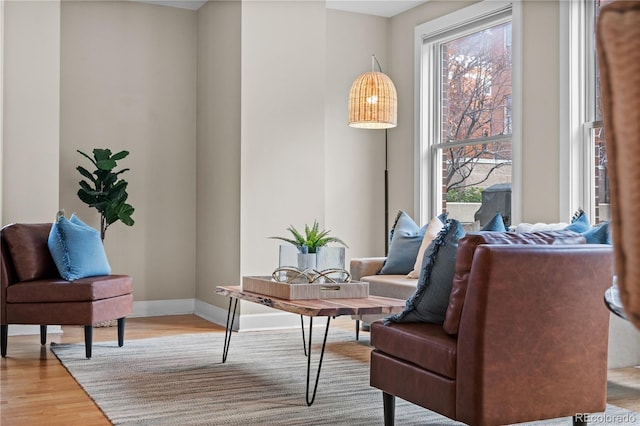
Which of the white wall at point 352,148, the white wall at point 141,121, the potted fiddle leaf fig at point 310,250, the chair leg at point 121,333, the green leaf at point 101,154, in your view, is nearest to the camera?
the potted fiddle leaf fig at point 310,250

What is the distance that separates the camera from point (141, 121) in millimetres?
6586

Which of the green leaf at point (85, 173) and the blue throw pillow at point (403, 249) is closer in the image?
the blue throw pillow at point (403, 249)

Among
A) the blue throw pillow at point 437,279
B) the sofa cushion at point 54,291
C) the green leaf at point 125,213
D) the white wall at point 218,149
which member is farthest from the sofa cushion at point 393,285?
the green leaf at point 125,213

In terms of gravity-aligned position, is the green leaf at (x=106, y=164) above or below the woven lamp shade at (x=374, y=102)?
below

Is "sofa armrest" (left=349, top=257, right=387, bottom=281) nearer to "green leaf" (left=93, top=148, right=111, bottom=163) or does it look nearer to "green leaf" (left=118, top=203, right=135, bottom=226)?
"green leaf" (left=118, top=203, right=135, bottom=226)

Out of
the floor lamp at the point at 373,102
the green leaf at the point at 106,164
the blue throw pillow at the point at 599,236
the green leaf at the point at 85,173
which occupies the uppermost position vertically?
the floor lamp at the point at 373,102

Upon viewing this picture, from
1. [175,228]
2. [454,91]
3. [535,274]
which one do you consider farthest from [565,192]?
[175,228]

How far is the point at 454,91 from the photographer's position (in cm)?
658

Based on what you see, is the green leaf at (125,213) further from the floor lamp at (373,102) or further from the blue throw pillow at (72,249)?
the floor lamp at (373,102)

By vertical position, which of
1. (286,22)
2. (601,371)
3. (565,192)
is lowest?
(601,371)

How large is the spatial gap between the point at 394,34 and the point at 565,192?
2.94 metres

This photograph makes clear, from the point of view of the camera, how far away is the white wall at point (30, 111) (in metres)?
5.46

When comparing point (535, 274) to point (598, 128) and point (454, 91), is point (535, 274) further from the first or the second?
point (454, 91)

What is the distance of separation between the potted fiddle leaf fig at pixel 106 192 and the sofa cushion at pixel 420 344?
3.67m
